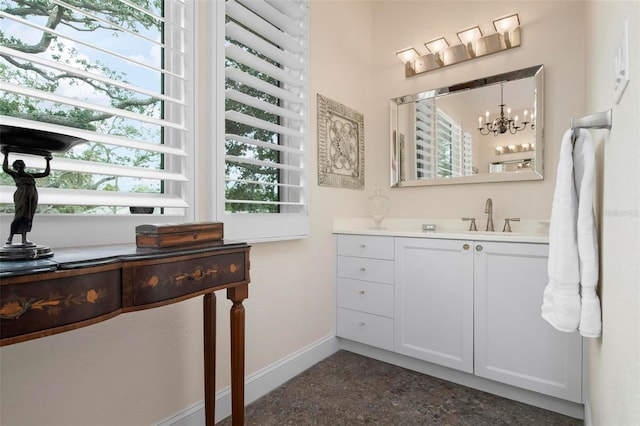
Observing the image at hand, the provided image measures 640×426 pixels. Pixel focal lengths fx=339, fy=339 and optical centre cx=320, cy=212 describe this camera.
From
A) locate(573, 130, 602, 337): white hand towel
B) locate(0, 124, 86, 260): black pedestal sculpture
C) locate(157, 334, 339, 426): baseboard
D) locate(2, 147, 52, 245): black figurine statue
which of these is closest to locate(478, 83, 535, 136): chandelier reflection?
locate(573, 130, 602, 337): white hand towel

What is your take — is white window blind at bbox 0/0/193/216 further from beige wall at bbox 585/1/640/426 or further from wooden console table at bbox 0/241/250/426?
beige wall at bbox 585/1/640/426

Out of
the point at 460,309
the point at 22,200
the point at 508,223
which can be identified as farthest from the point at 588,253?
the point at 22,200

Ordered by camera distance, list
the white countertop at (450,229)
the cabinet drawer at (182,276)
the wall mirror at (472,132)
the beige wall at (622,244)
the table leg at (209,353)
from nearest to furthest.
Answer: the beige wall at (622,244)
the cabinet drawer at (182,276)
the table leg at (209,353)
the white countertop at (450,229)
the wall mirror at (472,132)

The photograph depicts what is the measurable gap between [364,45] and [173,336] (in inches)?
106

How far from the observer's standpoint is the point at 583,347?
66.4 inches

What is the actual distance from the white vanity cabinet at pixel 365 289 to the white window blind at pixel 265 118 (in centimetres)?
50

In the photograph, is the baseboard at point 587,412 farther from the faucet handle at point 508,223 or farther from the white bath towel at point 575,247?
the faucet handle at point 508,223

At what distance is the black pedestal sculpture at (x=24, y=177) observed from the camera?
32.9 inches

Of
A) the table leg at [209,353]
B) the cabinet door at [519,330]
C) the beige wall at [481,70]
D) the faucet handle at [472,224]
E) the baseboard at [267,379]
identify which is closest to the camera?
the table leg at [209,353]

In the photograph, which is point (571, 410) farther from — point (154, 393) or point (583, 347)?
point (154, 393)

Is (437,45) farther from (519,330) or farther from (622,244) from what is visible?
(622,244)

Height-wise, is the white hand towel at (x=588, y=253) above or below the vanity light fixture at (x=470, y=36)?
below

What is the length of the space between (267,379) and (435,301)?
3.71 ft

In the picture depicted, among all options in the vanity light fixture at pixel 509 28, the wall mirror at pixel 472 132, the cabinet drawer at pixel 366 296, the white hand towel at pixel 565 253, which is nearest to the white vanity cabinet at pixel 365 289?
the cabinet drawer at pixel 366 296
